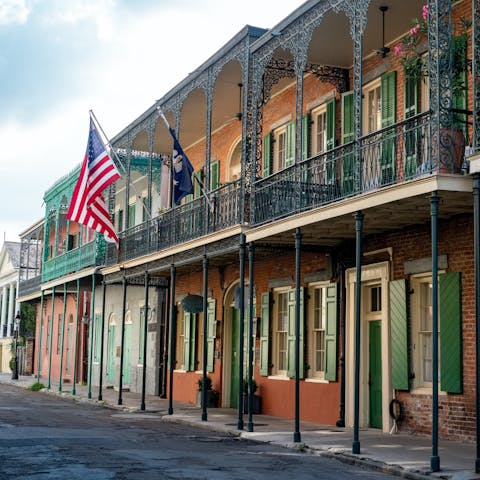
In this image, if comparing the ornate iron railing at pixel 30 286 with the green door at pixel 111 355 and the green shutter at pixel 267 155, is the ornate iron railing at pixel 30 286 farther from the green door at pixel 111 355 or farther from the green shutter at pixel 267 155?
the green shutter at pixel 267 155

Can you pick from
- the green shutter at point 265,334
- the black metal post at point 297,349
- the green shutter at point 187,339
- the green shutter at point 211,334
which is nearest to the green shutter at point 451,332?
the black metal post at point 297,349

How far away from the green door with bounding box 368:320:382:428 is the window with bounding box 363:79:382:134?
340cm

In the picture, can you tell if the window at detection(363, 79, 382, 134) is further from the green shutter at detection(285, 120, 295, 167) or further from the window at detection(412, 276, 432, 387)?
the window at detection(412, 276, 432, 387)

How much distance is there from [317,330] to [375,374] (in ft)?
6.29

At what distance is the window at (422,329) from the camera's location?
527 inches

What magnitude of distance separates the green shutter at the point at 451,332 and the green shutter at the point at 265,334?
565 centimetres

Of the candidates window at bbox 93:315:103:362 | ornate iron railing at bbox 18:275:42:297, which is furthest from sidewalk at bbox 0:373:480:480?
ornate iron railing at bbox 18:275:42:297

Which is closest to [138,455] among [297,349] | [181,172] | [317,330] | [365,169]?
[297,349]

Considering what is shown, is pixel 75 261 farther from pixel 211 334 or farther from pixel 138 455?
pixel 138 455

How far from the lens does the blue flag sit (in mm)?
16797

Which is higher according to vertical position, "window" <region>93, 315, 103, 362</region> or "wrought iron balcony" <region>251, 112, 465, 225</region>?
"wrought iron balcony" <region>251, 112, 465, 225</region>

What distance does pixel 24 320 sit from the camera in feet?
139

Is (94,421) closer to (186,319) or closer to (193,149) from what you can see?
(186,319)

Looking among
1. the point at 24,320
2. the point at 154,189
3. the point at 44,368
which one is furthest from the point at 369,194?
the point at 24,320
